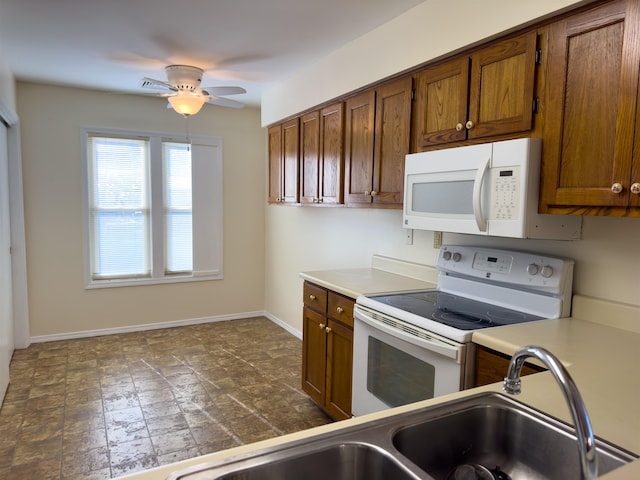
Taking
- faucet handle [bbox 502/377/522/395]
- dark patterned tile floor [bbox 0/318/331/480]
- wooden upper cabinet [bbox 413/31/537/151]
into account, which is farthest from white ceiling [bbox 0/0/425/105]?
dark patterned tile floor [bbox 0/318/331/480]

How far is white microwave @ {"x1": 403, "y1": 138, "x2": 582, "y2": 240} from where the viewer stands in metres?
1.69

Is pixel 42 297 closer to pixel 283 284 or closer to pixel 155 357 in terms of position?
pixel 155 357

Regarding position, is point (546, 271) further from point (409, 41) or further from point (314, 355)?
point (314, 355)

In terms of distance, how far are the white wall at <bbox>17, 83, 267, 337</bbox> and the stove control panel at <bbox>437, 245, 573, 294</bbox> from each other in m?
3.27

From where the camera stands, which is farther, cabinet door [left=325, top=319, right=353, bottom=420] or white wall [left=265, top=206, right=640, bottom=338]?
cabinet door [left=325, top=319, right=353, bottom=420]

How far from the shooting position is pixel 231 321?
5230mm

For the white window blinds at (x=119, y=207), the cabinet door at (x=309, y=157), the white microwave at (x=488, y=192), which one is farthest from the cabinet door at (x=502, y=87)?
the white window blinds at (x=119, y=207)

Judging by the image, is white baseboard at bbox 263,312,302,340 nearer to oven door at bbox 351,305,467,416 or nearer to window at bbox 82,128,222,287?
window at bbox 82,128,222,287

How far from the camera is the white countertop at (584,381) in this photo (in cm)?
95

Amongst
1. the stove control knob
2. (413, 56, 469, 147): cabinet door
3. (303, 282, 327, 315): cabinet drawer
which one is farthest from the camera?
(303, 282, 327, 315): cabinet drawer

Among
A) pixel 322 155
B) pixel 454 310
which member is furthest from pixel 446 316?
pixel 322 155

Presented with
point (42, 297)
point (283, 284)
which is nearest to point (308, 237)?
point (283, 284)

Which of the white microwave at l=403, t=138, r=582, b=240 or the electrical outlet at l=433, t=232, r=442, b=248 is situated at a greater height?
the white microwave at l=403, t=138, r=582, b=240

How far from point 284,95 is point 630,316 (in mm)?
3106
